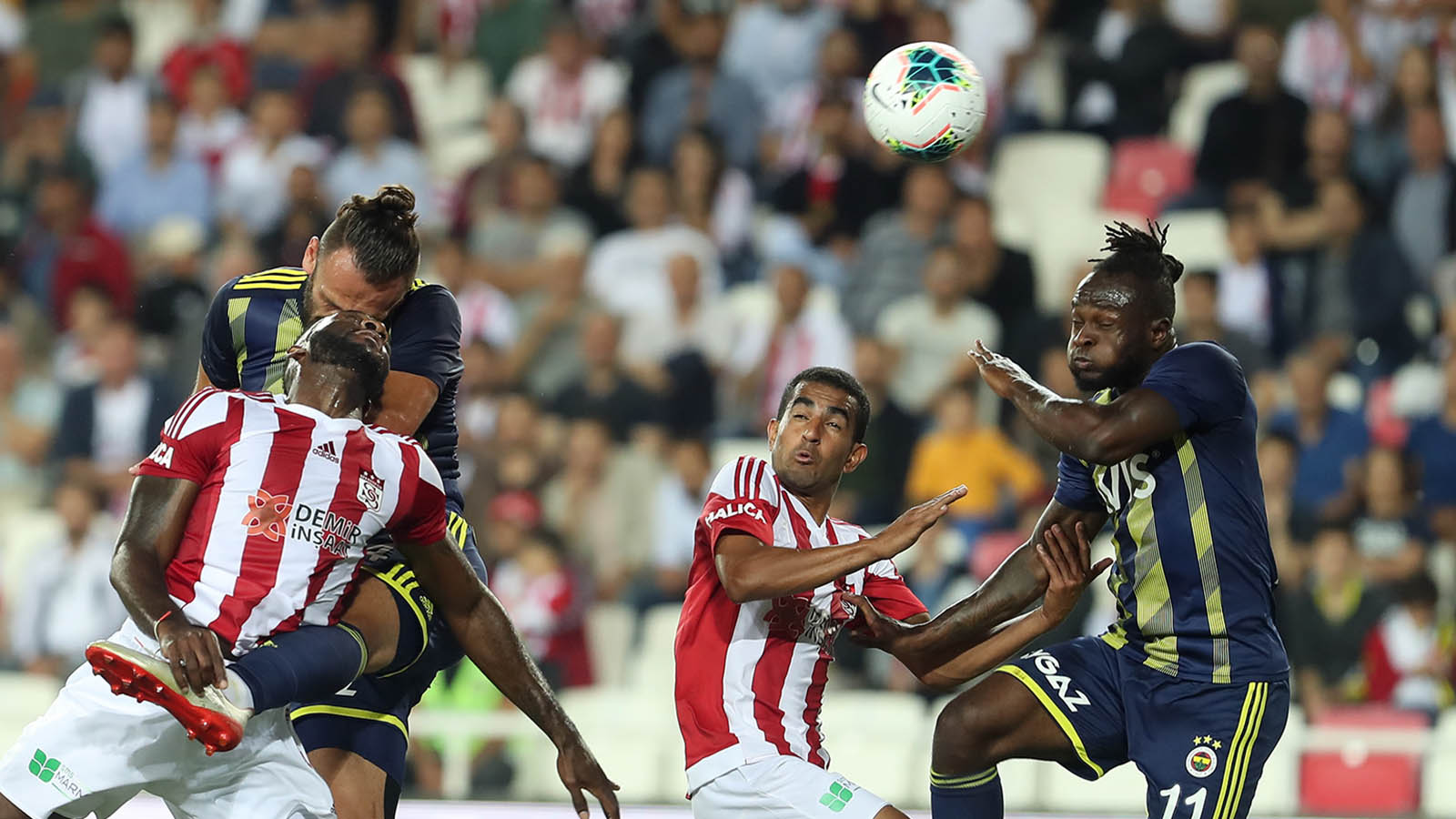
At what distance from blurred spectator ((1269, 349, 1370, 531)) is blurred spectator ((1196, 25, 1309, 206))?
161 centimetres

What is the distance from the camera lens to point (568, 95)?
1188 centimetres

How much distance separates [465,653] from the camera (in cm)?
478

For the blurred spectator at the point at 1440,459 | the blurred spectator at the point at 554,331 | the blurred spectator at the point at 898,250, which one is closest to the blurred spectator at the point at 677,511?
the blurred spectator at the point at 554,331

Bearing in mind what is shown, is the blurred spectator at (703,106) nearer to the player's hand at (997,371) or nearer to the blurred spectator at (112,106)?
the blurred spectator at (112,106)

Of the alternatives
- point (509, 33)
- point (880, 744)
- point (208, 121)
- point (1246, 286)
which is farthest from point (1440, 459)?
point (208, 121)

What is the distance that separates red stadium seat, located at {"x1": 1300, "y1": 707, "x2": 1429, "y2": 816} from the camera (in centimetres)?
739

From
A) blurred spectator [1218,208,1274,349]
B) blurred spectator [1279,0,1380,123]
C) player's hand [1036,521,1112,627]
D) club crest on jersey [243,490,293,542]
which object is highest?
blurred spectator [1279,0,1380,123]

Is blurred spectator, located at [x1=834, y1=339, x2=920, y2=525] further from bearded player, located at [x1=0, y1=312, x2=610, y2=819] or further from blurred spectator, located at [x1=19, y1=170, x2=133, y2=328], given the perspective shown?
bearded player, located at [x1=0, y1=312, x2=610, y2=819]

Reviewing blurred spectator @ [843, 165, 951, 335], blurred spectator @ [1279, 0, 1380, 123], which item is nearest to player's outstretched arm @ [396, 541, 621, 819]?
blurred spectator @ [843, 165, 951, 335]

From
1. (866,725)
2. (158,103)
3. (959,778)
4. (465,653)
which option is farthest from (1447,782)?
(158,103)

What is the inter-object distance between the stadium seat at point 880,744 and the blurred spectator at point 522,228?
4.05 m

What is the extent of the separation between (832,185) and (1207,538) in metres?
6.51

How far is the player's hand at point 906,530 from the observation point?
4.20m

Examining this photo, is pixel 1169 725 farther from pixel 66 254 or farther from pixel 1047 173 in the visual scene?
pixel 66 254
